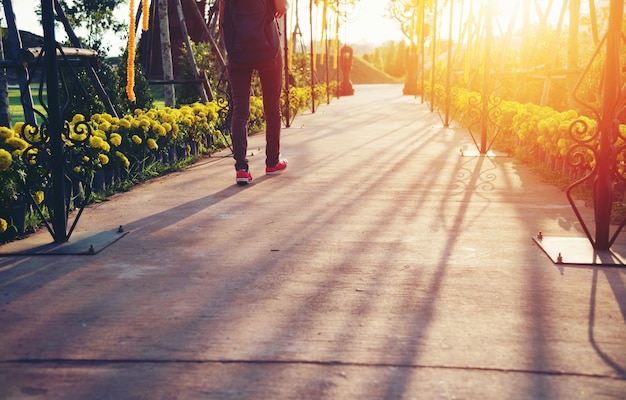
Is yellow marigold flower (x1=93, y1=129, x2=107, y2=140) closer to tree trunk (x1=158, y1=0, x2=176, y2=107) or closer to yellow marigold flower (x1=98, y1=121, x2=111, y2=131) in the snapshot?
yellow marigold flower (x1=98, y1=121, x2=111, y2=131)

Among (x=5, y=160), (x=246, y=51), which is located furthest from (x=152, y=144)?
(x=5, y=160)

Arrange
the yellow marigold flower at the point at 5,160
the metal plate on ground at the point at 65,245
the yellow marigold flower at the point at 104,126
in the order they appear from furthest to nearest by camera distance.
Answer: the yellow marigold flower at the point at 104,126 < the yellow marigold flower at the point at 5,160 < the metal plate on ground at the point at 65,245

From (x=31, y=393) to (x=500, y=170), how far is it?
498cm

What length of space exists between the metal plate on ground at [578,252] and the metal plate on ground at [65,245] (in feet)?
7.32

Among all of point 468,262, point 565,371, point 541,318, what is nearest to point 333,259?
point 468,262

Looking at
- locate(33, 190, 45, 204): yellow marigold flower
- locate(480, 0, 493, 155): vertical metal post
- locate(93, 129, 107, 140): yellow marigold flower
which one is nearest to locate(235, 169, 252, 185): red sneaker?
locate(93, 129, 107, 140): yellow marigold flower

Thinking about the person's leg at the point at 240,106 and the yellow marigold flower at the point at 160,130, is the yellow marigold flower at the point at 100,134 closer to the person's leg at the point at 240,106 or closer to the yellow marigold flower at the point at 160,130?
the yellow marigold flower at the point at 160,130

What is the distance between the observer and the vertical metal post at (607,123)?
3395mm

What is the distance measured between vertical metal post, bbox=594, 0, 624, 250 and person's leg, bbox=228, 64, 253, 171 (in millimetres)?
2932

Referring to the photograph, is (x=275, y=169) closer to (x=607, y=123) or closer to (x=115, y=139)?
(x=115, y=139)

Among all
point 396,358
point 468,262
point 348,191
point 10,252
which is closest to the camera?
point 396,358

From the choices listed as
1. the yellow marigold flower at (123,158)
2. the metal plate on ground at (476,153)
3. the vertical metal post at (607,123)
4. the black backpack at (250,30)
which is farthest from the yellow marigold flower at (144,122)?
the vertical metal post at (607,123)

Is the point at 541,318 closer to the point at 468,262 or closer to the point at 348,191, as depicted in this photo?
the point at 468,262

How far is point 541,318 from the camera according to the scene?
262 cm
